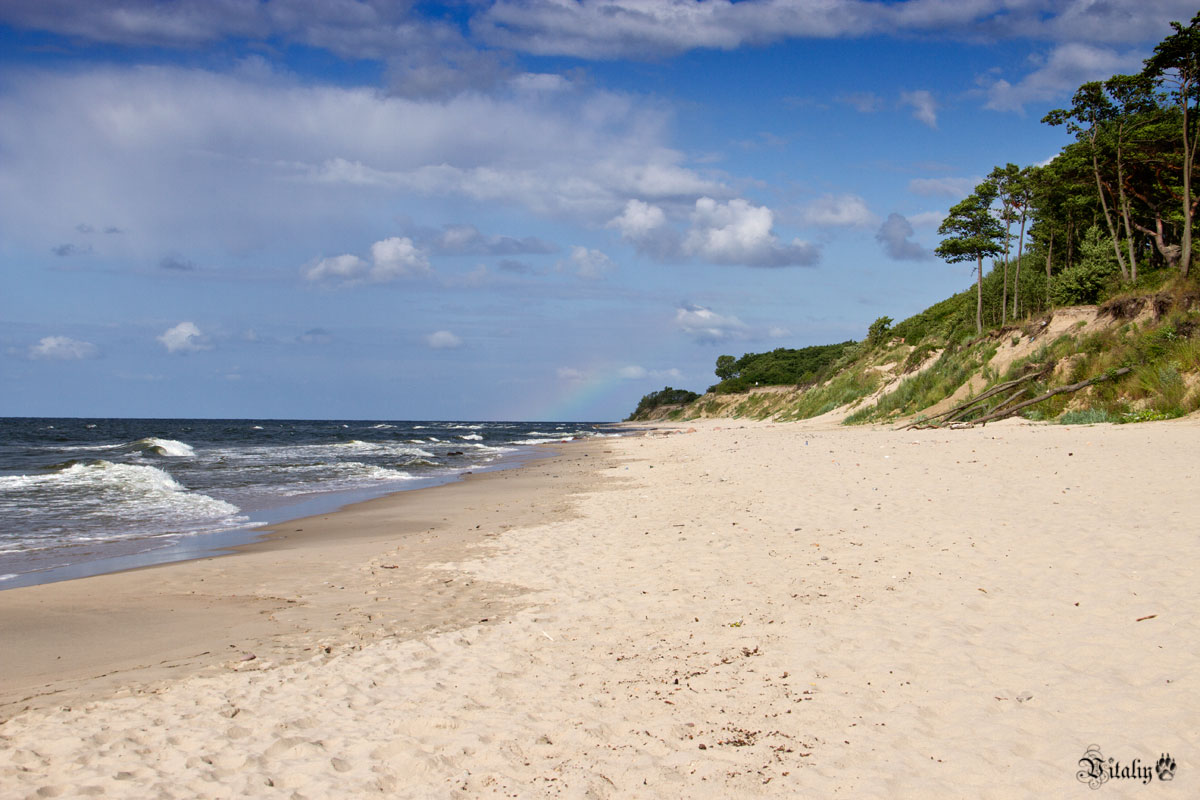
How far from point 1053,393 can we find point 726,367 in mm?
72245

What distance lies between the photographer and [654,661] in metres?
5.03

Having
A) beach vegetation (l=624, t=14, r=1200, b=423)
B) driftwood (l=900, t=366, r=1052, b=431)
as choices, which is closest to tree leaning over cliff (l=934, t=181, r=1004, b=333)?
beach vegetation (l=624, t=14, r=1200, b=423)

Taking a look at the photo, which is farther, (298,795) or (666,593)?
(666,593)

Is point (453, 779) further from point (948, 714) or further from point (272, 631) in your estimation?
point (272, 631)

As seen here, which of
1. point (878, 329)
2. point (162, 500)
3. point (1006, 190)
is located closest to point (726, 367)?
point (878, 329)

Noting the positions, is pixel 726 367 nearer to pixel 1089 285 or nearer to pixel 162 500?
pixel 1089 285

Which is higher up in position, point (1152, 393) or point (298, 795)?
point (1152, 393)

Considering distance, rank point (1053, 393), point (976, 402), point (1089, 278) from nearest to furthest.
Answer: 1. point (1053, 393)
2. point (976, 402)
3. point (1089, 278)

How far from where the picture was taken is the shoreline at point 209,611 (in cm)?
511

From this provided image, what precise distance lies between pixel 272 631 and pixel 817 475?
10356 millimetres

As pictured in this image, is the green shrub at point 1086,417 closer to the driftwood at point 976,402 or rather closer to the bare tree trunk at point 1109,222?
the driftwood at point 976,402

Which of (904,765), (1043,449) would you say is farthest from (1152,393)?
(904,765)

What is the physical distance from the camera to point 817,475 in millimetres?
13703

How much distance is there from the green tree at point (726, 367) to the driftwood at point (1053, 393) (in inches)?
2719
